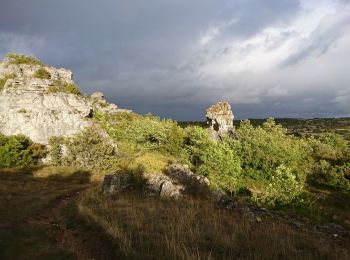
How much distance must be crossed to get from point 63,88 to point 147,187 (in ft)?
147

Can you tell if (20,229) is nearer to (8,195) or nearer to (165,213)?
(165,213)

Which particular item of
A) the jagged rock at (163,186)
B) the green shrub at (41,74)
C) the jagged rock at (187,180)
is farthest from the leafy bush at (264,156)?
the jagged rock at (163,186)

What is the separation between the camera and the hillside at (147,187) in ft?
44.7

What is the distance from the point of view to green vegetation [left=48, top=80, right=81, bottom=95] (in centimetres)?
6450

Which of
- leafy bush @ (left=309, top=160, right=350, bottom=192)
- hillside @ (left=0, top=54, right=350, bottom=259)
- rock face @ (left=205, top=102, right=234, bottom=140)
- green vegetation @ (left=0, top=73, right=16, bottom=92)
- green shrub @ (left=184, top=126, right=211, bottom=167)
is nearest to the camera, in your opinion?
hillside @ (left=0, top=54, right=350, bottom=259)

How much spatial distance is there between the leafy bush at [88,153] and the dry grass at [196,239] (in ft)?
110

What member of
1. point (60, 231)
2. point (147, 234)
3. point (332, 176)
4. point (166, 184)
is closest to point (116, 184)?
point (166, 184)

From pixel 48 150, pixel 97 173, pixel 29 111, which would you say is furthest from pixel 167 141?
pixel 29 111

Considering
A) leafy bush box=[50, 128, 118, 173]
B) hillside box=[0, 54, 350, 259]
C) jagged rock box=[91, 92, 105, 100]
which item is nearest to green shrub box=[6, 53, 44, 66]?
hillside box=[0, 54, 350, 259]

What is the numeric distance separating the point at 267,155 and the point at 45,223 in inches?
2502

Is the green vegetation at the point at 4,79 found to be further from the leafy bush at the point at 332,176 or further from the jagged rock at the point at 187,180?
the leafy bush at the point at 332,176

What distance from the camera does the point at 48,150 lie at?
5803 centimetres

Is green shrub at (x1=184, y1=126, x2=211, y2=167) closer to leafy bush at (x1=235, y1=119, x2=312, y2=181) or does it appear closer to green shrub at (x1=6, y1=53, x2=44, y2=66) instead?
leafy bush at (x1=235, y1=119, x2=312, y2=181)

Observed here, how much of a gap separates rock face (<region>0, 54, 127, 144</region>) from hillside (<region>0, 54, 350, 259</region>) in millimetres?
172
